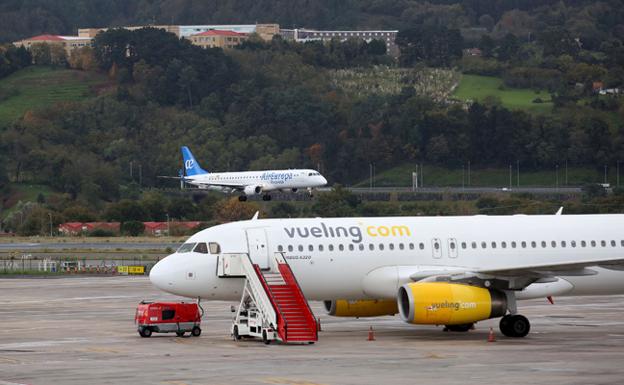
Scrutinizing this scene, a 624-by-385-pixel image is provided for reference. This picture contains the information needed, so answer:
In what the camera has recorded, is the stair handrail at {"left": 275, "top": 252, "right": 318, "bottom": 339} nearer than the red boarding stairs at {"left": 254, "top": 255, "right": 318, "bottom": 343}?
No

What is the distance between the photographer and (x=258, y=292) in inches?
1667

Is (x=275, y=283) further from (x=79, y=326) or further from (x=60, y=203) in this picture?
(x=60, y=203)

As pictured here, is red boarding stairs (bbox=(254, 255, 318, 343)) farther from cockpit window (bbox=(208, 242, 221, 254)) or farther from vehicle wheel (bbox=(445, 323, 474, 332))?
vehicle wheel (bbox=(445, 323, 474, 332))

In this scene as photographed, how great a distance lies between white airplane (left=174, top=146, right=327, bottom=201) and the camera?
14788 cm

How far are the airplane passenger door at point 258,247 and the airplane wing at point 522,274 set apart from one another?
16.8ft

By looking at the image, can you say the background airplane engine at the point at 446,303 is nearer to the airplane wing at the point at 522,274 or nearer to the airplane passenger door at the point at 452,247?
the airplane wing at the point at 522,274

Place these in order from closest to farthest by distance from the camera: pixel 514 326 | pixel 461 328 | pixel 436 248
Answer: pixel 514 326, pixel 436 248, pixel 461 328

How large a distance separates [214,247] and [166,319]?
124 inches

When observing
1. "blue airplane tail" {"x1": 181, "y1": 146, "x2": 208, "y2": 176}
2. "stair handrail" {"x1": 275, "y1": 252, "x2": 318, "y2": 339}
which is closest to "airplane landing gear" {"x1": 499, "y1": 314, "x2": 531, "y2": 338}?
"stair handrail" {"x1": 275, "y1": 252, "x2": 318, "y2": 339}

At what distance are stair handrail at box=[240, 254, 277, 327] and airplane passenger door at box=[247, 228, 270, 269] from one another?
14.0 inches

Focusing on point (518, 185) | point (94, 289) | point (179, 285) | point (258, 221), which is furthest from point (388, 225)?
point (518, 185)

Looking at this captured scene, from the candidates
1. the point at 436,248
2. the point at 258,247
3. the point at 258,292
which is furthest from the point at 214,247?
the point at 436,248

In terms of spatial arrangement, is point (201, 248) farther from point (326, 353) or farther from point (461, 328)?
point (461, 328)

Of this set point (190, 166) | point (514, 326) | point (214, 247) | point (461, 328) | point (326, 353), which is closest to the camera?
point (326, 353)
